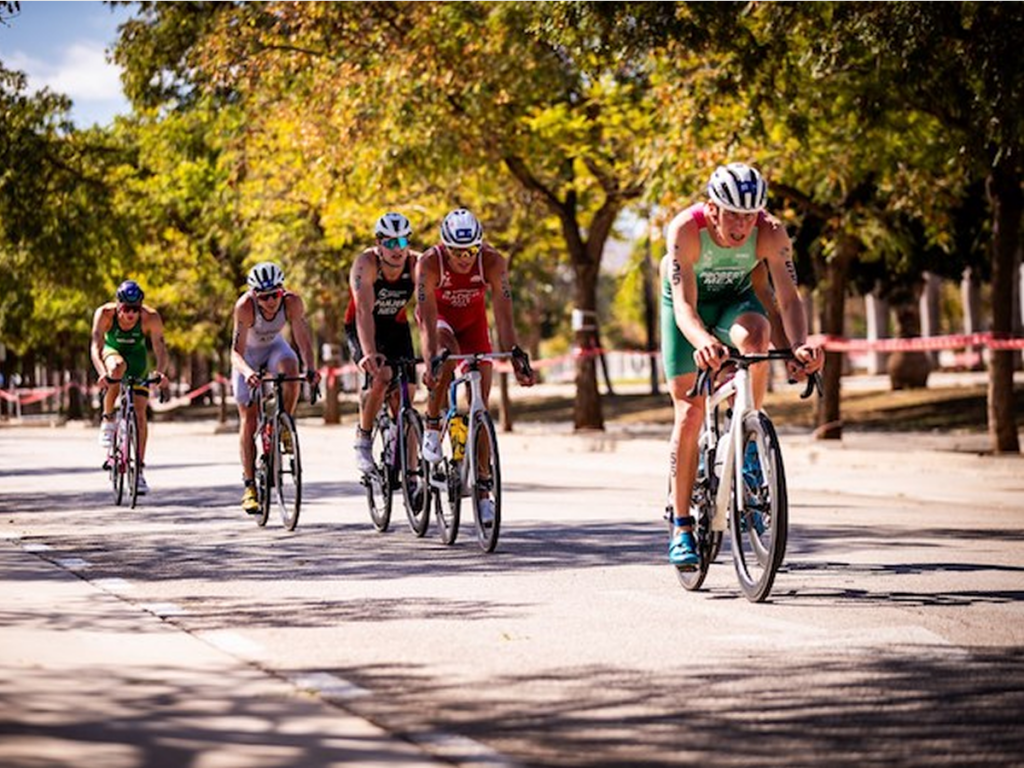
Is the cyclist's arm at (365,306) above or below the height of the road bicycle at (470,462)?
above

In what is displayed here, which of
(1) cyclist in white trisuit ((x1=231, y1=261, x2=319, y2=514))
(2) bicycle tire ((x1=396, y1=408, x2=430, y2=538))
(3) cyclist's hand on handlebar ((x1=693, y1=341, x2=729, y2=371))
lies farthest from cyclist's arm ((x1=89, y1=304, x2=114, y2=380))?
(3) cyclist's hand on handlebar ((x1=693, y1=341, x2=729, y2=371))

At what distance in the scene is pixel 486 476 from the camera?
1159 cm

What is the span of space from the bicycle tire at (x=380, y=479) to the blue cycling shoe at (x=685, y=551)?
4.02 meters

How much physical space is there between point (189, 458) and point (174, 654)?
20.9 metres

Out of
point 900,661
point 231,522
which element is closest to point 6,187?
point 231,522

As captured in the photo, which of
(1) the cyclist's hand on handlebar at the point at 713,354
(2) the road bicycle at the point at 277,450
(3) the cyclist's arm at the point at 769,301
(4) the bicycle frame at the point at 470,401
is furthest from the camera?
(2) the road bicycle at the point at 277,450

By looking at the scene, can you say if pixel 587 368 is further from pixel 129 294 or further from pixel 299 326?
pixel 299 326

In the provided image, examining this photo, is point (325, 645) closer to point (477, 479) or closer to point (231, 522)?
point (477, 479)

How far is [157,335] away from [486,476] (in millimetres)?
6095

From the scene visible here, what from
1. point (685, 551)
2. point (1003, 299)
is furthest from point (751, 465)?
point (1003, 299)

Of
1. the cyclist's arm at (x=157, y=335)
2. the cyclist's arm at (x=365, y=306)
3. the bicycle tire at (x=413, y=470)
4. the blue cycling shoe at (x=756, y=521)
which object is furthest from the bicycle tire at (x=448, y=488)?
the cyclist's arm at (x=157, y=335)

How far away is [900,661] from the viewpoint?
23.5ft

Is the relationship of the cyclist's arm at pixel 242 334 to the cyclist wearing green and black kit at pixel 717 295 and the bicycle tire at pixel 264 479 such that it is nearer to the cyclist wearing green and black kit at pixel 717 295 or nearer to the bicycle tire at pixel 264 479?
the bicycle tire at pixel 264 479

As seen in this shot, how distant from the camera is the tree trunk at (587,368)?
31.5 m
